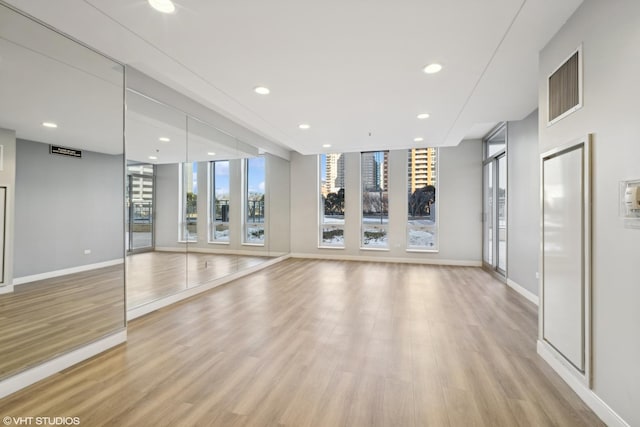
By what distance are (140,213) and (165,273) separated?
974 millimetres

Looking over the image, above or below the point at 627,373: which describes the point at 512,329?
below

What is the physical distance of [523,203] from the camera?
495cm

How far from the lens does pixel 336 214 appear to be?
8570 mm

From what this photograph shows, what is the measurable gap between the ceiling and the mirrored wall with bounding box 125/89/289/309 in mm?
637

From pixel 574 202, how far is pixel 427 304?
102 inches

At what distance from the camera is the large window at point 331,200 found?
27.9ft

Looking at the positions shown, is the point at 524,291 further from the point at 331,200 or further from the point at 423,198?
the point at 331,200

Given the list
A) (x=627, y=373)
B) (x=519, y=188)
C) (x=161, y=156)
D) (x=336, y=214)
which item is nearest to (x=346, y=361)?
(x=627, y=373)

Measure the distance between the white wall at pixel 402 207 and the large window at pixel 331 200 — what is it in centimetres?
18

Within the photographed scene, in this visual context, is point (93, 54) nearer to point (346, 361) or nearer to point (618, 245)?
point (346, 361)

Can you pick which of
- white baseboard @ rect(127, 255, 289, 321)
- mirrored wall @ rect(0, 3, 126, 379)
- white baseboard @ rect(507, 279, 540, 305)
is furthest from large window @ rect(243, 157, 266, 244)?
white baseboard @ rect(507, 279, 540, 305)

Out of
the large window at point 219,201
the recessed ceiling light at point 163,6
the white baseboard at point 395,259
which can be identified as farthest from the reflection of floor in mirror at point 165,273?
the white baseboard at point 395,259

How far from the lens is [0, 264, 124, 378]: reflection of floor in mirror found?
2277 millimetres

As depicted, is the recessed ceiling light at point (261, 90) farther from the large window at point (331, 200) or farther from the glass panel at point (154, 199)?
the large window at point (331, 200)
